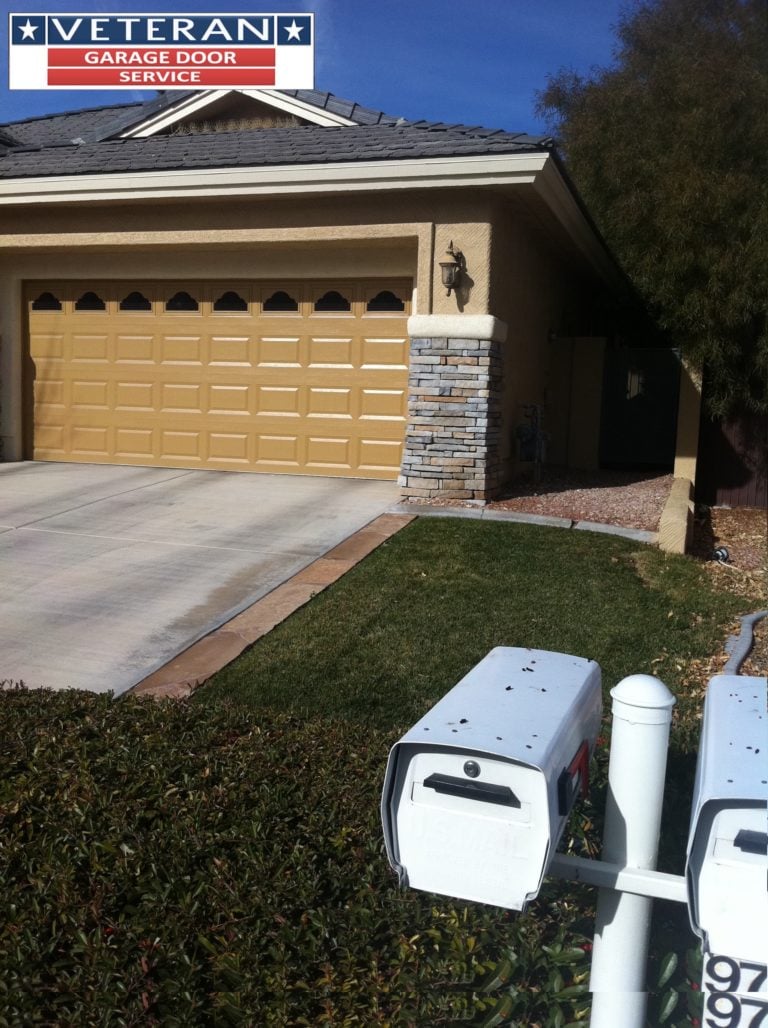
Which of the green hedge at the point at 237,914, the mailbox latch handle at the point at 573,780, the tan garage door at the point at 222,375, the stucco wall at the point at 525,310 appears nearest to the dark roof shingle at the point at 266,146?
the stucco wall at the point at 525,310

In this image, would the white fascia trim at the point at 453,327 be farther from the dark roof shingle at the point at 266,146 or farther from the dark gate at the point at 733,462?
the dark gate at the point at 733,462

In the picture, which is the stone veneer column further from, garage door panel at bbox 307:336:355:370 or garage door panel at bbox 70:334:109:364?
garage door panel at bbox 70:334:109:364

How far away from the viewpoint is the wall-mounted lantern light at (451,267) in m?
9.99

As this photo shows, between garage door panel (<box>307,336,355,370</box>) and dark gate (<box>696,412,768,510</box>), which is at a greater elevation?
garage door panel (<box>307,336,355,370</box>)

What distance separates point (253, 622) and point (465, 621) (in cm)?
135

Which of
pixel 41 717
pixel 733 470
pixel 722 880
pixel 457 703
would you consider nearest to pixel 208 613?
pixel 41 717

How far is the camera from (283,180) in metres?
10.3

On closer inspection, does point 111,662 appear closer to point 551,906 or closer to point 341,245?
point 551,906

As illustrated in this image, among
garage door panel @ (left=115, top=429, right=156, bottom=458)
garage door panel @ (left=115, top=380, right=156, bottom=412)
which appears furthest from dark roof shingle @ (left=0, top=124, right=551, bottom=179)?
garage door panel @ (left=115, top=429, right=156, bottom=458)

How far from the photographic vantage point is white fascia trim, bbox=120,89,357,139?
1243 centimetres

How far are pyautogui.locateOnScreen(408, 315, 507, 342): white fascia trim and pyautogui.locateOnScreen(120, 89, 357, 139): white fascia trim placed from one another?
3.54m

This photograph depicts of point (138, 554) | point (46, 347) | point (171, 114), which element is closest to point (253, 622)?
point (138, 554)

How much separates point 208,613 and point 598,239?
949 cm

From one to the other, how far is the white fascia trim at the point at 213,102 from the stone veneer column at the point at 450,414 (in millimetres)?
3821
